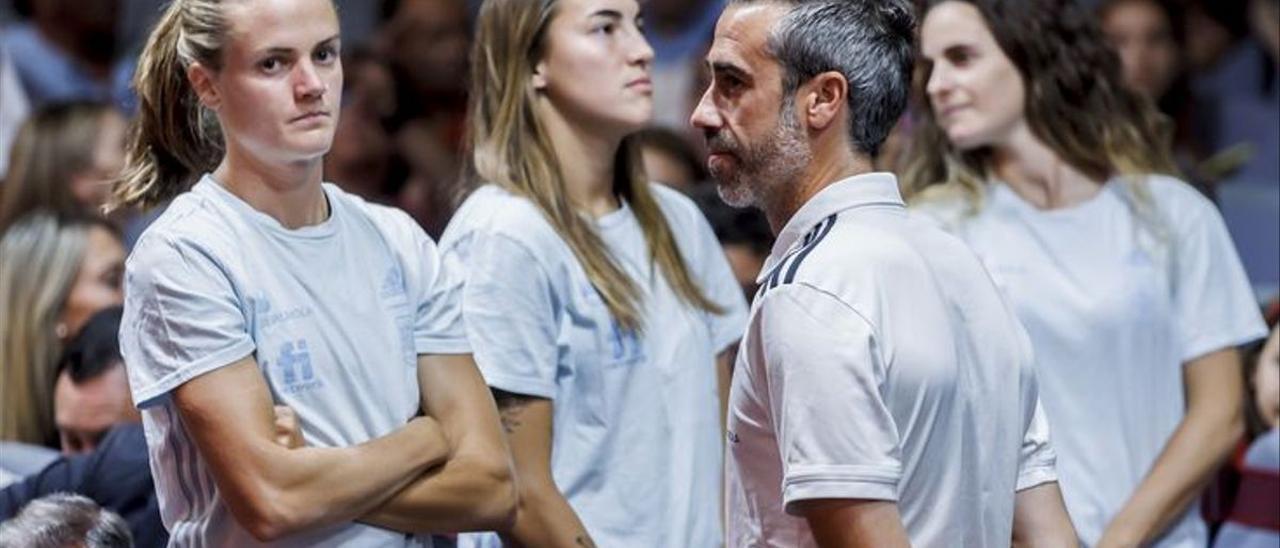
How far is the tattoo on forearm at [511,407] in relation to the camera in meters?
4.03

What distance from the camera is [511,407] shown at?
13.3ft

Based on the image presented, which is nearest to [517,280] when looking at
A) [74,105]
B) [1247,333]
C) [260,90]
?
[260,90]

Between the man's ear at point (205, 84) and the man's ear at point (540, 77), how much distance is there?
2.84 feet

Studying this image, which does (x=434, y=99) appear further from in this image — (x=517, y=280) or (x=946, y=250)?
(x=946, y=250)

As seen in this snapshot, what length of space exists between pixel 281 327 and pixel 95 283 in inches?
82.6

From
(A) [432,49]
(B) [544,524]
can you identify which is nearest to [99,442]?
(B) [544,524]

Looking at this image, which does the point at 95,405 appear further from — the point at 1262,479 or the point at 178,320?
the point at 1262,479

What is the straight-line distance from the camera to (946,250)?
3.29m

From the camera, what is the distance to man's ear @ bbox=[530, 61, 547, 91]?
14.0 ft

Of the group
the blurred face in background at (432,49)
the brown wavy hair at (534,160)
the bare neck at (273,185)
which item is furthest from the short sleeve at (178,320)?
the blurred face in background at (432,49)

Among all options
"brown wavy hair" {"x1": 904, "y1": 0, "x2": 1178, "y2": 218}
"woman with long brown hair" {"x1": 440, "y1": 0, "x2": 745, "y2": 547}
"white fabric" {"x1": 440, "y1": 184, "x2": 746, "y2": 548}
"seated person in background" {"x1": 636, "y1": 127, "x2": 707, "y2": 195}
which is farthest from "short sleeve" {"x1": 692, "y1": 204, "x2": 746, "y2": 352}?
"seated person in background" {"x1": 636, "y1": 127, "x2": 707, "y2": 195}

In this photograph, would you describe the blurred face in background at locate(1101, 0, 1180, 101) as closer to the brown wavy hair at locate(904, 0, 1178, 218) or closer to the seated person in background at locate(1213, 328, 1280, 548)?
the brown wavy hair at locate(904, 0, 1178, 218)

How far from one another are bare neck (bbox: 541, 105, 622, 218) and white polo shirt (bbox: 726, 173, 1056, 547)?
1052mm

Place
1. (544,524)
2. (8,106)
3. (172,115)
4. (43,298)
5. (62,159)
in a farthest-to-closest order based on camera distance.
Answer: (8,106)
(62,159)
(43,298)
(544,524)
(172,115)
